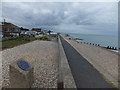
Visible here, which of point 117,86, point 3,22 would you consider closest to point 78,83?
point 117,86

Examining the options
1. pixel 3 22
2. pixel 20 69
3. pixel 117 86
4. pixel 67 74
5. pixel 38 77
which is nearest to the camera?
pixel 20 69

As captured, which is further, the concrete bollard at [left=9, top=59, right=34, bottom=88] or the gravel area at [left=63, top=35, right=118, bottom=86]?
the gravel area at [left=63, top=35, right=118, bottom=86]

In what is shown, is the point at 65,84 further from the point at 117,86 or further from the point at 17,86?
the point at 117,86

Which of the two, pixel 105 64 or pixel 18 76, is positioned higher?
pixel 18 76

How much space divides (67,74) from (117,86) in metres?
2.02

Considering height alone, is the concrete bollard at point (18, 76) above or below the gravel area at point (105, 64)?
above

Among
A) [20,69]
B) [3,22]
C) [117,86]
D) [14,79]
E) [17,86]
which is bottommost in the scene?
[117,86]

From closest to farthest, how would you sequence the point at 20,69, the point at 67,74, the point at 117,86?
the point at 20,69, the point at 117,86, the point at 67,74

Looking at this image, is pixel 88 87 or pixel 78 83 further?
pixel 78 83

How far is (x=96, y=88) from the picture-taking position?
4.27 metres

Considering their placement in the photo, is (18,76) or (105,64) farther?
(105,64)

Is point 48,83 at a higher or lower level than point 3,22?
lower

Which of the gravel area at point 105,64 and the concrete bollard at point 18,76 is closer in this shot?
the concrete bollard at point 18,76

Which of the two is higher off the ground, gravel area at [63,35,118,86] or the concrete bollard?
the concrete bollard
